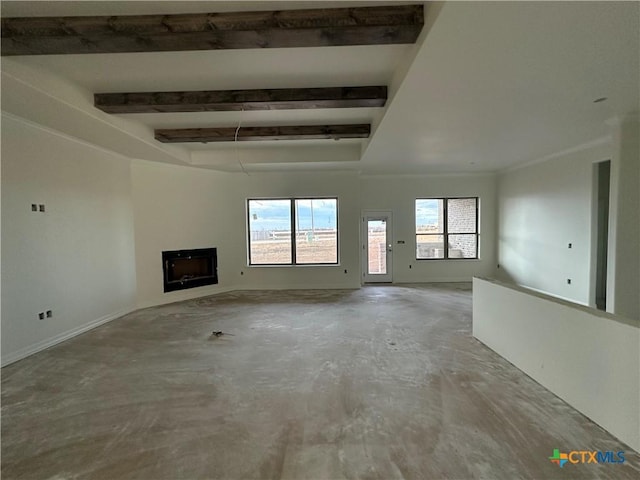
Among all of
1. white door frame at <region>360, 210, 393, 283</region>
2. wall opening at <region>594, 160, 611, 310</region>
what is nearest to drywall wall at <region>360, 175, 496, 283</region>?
white door frame at <region>360, 210, 393, 283</region>

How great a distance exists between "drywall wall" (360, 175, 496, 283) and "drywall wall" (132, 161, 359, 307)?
104cm

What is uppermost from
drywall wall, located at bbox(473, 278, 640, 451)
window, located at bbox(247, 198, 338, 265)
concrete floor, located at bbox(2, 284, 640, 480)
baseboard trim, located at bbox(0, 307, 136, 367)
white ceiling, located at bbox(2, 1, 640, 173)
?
white ceiling, located at bbox(2, 1, 640, 173)

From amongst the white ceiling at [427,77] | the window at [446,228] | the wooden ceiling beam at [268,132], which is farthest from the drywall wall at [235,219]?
the window at [446,228]

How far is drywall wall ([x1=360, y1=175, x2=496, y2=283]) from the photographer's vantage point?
761cm

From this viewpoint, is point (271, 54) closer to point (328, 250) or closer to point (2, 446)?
point (2, 446)

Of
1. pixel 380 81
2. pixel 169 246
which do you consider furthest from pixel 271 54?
pixel 169 246

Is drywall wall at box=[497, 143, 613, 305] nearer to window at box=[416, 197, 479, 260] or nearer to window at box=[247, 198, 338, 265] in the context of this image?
window at box=[416, 197, 479, 260]

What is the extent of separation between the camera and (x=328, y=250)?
7227mm

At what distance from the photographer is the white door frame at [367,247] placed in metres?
7.68

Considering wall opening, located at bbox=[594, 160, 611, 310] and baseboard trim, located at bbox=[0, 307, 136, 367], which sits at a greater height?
wall opening, located at bbox=[594, 160, 611, 310]

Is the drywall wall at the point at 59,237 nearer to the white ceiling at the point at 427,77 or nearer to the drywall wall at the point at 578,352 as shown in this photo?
the white ceiling at the point at 427,77

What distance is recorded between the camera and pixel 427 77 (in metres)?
2.57

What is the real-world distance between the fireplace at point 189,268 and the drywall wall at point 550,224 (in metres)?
7.06

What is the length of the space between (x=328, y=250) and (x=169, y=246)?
3.54 metres
